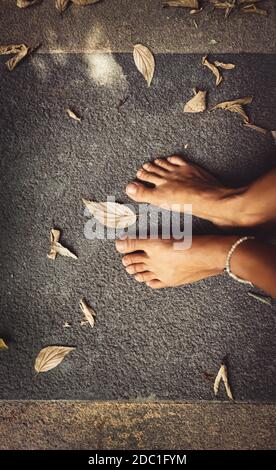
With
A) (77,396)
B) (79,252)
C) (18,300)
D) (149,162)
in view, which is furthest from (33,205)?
(77,396)

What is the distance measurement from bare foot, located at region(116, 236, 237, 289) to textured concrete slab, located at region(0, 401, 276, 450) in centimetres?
54

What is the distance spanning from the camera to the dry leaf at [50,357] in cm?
200

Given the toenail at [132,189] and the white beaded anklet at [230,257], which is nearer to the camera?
the white beaded anklet at [230,257]

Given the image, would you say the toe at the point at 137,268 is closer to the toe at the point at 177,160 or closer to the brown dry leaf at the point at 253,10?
the toe at the point at 177,160

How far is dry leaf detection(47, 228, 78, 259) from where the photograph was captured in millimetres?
2025

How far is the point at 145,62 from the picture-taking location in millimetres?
2061

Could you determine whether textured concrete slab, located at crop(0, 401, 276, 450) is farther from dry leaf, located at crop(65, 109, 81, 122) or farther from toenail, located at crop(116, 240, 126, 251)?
dry leaf, located at crop(65, 109, 81, 122)

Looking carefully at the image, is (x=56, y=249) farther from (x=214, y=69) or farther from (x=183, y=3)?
(x=183, y=3)

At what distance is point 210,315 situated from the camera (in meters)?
2.01

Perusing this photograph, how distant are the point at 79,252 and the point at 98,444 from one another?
826 mm

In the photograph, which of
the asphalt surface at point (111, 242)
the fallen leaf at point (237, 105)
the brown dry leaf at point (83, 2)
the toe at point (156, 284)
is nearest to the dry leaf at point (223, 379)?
the asphalt surface at point (111, 242)

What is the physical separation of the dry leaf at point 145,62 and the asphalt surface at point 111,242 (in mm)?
29

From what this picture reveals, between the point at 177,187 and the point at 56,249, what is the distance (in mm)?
587

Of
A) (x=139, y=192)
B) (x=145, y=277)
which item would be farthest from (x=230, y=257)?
(x=139, y=192)
